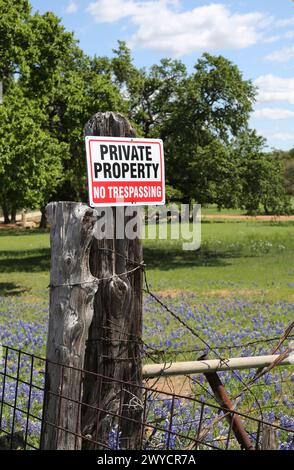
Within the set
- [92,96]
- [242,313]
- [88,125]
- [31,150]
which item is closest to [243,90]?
[92,96]

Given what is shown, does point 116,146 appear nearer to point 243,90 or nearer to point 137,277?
point 137,277

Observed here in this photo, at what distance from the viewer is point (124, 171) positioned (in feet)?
17.0

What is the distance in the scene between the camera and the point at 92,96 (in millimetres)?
30234

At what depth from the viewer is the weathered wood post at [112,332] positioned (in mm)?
5125

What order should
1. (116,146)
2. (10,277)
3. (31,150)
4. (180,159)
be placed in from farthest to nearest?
(180,159)
(10,277)
(31,150)
(116,146)

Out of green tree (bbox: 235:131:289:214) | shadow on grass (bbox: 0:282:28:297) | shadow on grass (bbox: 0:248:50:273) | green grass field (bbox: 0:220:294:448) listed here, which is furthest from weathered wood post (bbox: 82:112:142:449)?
green tree (bbox: 235:131:289:214)

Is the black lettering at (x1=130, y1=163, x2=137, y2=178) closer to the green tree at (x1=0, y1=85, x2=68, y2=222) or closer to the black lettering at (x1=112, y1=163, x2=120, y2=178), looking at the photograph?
the black lettering at (x1=112, y1=163, x2=120, y2=178)

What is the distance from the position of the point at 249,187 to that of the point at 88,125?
3007 centimetres

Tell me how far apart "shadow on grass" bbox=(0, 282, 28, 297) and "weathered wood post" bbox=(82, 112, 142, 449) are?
17095mm

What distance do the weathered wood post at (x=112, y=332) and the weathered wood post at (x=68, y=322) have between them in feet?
0.77

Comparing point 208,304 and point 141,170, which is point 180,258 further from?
point 141,170

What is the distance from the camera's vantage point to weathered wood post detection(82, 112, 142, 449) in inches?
202

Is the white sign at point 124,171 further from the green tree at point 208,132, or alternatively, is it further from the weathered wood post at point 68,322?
the green tree at point 208,132
